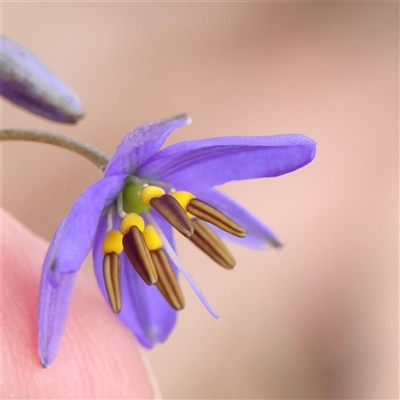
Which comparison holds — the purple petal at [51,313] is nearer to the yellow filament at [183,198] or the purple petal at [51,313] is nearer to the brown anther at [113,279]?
the brown anther at [113,279]

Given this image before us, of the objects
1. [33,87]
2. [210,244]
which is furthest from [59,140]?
[210,244]

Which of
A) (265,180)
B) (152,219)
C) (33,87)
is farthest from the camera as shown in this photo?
(265,180)

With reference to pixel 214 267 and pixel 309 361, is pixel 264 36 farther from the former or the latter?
pixel 309 361

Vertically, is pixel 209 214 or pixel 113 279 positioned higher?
pixel 209 214

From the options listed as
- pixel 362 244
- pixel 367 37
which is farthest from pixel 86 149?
pixel 367 37

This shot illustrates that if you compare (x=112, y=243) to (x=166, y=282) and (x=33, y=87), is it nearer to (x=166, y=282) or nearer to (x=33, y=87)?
(x=166, y=282)

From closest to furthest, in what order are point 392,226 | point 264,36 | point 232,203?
point 232,203
point 392,226
point 264,36
